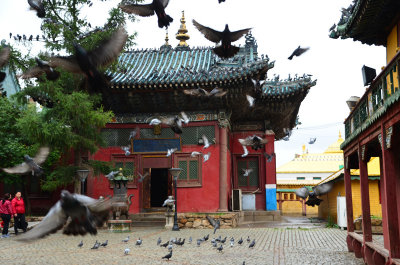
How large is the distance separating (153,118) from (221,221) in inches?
214

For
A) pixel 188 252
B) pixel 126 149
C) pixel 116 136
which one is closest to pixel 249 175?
pixel 126 149

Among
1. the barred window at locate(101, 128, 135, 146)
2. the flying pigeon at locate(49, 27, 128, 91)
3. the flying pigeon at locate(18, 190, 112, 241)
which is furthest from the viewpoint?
the barred window at locate(101, 128, 135, 146)

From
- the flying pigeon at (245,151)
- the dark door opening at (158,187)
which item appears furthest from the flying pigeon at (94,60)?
the dark door opening at (158,187)

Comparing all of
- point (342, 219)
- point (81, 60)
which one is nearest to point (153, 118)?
point (342, 219)

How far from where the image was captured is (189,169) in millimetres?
21188

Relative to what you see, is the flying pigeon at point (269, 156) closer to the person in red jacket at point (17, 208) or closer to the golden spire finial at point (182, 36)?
the golden spire finial at point (182, 36)

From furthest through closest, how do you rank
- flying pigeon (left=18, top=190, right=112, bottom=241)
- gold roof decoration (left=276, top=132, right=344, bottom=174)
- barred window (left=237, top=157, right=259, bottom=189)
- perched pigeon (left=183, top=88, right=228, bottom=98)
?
gold roof decoration (left=276, top=132, right=344, bottom=174)
barred window (left=237, top=157, right=259, bottom=189)
perched pigeon (left=183, top=88, right=228, bottom=98)
flying pigeon (left=18, top=190, right=112, bottom=241)

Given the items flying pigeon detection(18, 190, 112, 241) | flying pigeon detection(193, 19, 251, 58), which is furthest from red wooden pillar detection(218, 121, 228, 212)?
flying pigeon detection(18, 190, 112, 241)

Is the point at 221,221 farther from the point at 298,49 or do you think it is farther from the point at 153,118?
the point at 298,49

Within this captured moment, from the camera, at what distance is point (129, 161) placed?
2153 cm

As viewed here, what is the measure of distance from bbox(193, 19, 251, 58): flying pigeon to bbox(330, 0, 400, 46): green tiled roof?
222 cm

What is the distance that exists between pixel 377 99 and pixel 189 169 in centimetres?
1398

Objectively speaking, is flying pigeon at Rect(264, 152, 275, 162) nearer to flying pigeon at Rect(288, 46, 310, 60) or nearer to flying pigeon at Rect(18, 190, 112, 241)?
flying pigeon at Rect(288, 46, 310, 60)

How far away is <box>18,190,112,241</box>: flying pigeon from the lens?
6.33 metres
